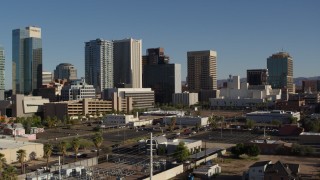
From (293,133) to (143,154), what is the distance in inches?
701

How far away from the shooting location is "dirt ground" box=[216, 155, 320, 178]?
23.0 meters

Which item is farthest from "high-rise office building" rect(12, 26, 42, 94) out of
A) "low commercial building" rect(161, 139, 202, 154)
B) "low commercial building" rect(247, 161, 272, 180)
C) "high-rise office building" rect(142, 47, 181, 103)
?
"low commercial building" rect(247, 161, 272, 180)

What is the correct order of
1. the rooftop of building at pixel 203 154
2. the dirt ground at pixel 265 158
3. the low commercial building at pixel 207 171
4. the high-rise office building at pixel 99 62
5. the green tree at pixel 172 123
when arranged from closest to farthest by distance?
the low commercial building at pixel 207 171 < the dirt ground at pixel 265 158 < the rooftop of building at pixel 203 154 < the green tree at pixel 172 123 < the high-rise office building at pixel 99 62

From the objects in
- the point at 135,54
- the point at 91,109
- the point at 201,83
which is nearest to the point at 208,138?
the point at 91,109

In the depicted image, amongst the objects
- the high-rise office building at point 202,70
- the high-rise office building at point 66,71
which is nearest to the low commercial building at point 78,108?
the high-rise office building at point 202,70

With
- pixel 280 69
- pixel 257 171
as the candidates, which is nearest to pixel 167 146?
pixel 257 171

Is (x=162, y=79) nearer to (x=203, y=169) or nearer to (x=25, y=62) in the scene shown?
(x=25, y=62)

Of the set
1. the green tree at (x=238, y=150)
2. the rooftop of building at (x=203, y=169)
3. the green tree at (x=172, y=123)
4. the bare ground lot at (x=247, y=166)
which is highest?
the green tree at (x=172, y=123)

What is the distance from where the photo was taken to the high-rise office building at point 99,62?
9706cm

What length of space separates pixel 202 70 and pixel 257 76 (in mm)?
19876

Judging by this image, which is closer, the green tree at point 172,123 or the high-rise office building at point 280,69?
the green tree at point 172,123

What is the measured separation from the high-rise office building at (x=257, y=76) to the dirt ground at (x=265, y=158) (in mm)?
91040

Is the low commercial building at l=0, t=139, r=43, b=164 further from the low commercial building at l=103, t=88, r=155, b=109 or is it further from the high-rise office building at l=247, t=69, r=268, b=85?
the high-rise office building at l=247, t=69, r=268, b=85

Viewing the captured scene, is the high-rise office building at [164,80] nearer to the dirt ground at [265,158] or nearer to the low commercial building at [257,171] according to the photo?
the dirt ground at [265,158]
